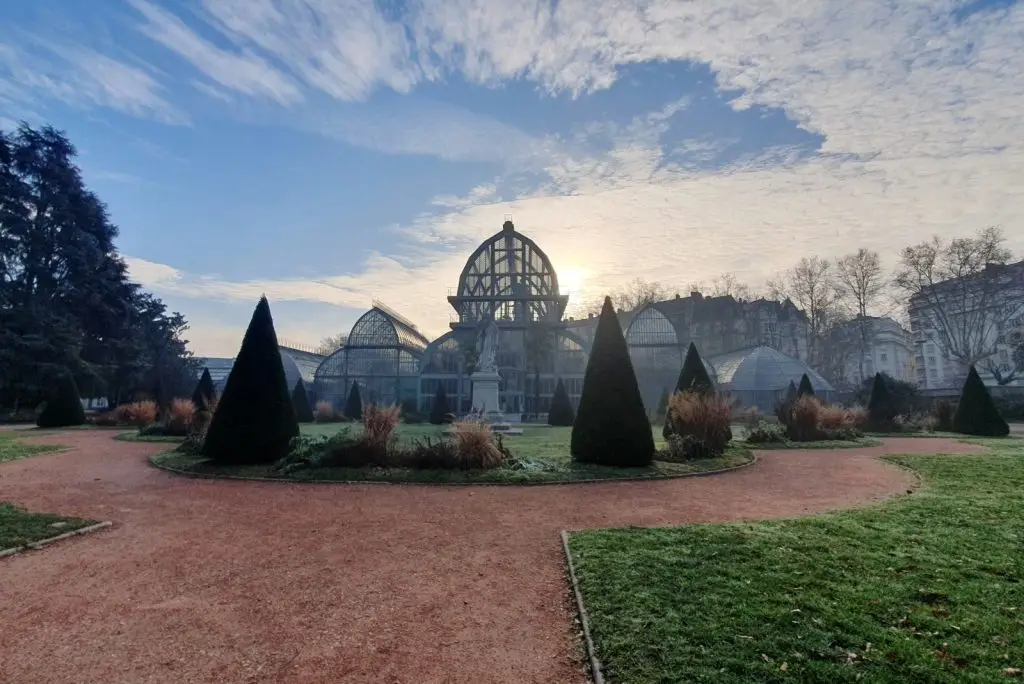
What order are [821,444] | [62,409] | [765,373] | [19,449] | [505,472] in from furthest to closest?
[765,373] < [62,409] < [821,444] < [19,449] < [505,472]

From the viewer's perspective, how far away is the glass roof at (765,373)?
141ft

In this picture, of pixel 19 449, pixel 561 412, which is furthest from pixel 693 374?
pixel 19 449

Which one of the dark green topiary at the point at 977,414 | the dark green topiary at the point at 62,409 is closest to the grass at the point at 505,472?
the dark green topiary at the point at 977,414

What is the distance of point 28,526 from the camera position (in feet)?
24.2

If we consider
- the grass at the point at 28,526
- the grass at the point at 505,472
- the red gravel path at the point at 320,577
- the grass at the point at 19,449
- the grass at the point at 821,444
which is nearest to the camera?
the red gravel path at the point at 320,577

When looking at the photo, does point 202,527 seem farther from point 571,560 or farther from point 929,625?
point 929,625

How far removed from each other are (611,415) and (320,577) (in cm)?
880

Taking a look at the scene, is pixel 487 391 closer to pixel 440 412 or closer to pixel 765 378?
pixel 440 412

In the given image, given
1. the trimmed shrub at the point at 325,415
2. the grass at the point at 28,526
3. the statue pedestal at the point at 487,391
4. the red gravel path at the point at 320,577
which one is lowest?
the red gravel path at the point at 320,577

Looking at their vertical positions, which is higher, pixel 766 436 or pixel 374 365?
pixel 374 365

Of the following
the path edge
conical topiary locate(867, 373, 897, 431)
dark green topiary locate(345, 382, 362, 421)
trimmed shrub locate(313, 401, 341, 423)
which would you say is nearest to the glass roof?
conical topiary locate(867, 373, 897, 431)

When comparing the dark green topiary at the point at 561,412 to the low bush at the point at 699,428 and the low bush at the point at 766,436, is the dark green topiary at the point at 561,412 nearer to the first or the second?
the low bush at the point at 766,436

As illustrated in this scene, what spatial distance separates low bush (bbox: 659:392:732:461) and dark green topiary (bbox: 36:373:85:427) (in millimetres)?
31839

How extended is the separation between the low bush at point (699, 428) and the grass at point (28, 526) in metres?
12.9
